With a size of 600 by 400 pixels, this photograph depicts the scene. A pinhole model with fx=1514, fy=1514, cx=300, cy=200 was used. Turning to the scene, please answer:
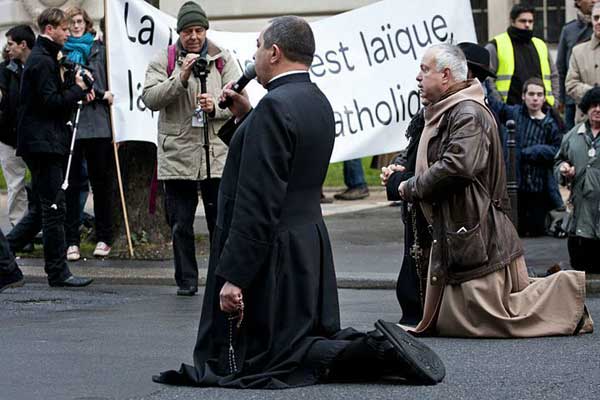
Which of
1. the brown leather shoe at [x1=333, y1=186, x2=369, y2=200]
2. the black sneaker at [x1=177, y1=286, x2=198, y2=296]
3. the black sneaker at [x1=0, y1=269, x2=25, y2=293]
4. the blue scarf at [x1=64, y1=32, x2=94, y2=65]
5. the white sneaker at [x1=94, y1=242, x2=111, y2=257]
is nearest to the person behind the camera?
the black sneaker at [x1=0, y1=269, x2=25, y2=293]

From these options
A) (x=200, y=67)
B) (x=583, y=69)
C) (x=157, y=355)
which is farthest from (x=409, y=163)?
(x=583, y=69)

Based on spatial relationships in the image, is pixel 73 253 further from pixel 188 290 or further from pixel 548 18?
pixel 548 18

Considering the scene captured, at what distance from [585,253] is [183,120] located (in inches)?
126

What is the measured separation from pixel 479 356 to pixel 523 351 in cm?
31

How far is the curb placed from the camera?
11.7 meters

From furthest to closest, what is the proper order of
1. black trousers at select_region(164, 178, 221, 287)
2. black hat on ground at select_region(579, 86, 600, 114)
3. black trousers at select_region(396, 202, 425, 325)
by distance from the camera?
1. black hat on ground at select_region(579, 86, 600, 114)
2. black trousers at select_region(164, 178, 221, 287)
3. black trousers at select_region(396, 202, 425, 325)

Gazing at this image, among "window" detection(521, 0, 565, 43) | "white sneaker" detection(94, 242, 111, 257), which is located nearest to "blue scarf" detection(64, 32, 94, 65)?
"white sneaker" detection(94, 242, 111, 257)

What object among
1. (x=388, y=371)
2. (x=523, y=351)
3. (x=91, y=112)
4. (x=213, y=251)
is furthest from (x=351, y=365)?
(x=91, y=112)

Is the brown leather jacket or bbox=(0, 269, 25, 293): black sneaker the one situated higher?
the brown leather jacket

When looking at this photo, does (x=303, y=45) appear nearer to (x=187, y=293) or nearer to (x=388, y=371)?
(x=388, y=371)

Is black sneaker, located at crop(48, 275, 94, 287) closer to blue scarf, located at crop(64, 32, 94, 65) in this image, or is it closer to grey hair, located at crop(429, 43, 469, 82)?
blue scarf, located at crop(64, 32, 94, 65)

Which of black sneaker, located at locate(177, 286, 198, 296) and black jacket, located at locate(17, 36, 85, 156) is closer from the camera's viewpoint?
black sneaker, located at locate(177, 286, 198, 296)

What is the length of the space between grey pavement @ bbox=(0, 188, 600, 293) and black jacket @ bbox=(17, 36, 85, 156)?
4.40 ft

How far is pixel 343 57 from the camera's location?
13.9 metres
